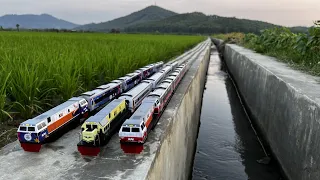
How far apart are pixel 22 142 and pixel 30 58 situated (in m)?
3.60

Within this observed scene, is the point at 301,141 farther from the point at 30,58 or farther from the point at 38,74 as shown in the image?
the point at 30,58

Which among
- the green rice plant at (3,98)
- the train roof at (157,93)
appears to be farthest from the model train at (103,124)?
the green rice plant at (3,98)

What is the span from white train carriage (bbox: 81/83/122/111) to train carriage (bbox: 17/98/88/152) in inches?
13.5

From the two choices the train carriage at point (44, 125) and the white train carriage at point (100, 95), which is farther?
the white train carriage at point (100, 95)

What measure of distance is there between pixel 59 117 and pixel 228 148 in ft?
19.5

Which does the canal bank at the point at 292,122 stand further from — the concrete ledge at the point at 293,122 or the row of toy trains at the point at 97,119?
the row of toy trains at the point at 97,119

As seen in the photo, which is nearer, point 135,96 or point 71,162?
point 71,162

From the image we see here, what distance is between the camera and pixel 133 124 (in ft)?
10.7

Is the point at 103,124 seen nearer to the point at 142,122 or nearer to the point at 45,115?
the point at 142,122

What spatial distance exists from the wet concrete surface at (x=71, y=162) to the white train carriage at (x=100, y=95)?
0.84 metres

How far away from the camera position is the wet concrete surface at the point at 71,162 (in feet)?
9.82

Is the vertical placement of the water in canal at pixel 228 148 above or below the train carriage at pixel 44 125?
below

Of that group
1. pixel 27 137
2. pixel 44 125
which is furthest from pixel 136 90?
pixel 27 137

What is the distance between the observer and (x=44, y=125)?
341 centimetres
